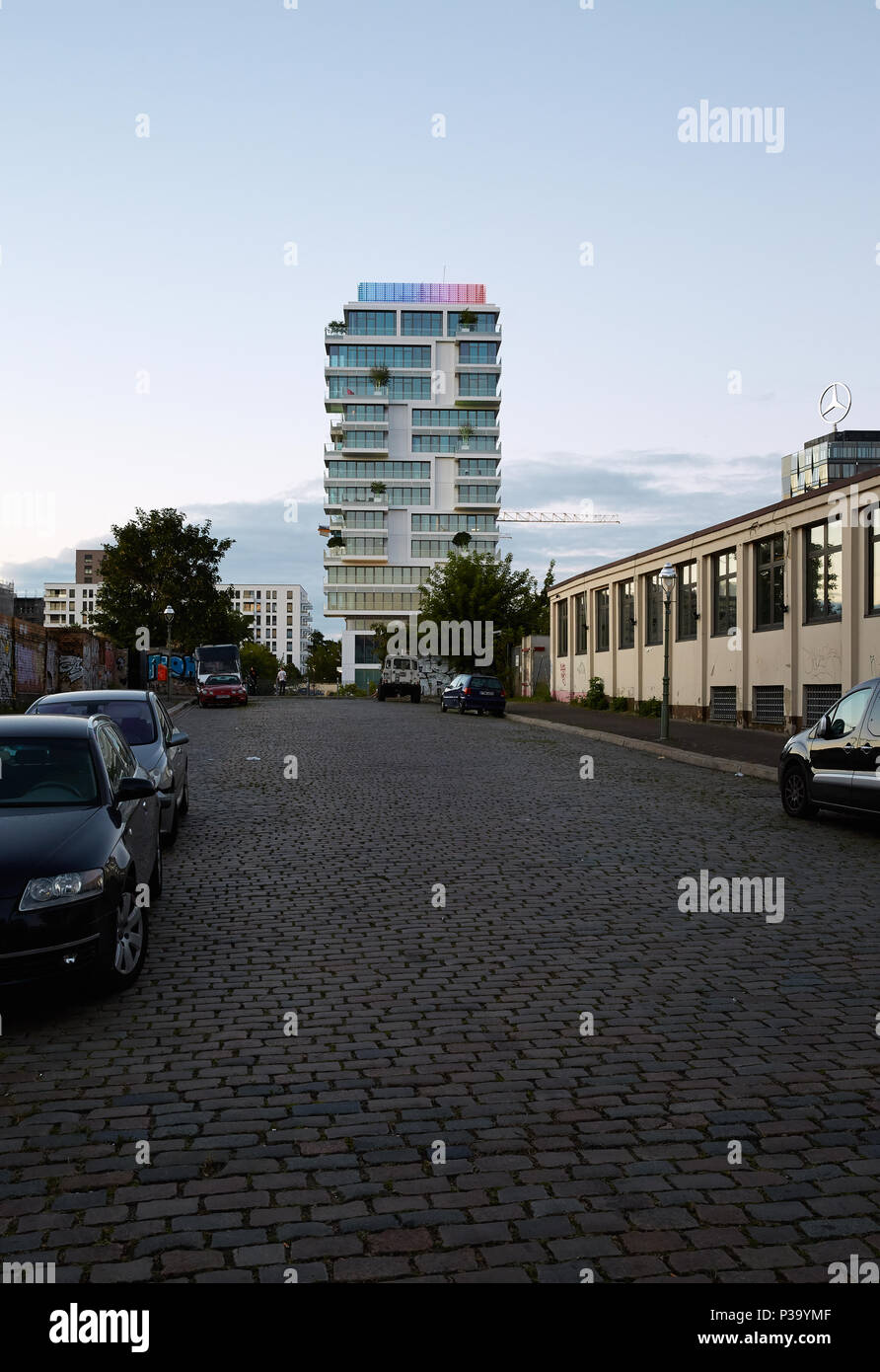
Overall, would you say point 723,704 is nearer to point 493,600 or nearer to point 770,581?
point 770,581

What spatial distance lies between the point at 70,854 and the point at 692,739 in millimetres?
20726

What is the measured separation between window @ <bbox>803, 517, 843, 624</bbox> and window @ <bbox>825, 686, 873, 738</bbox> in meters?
12.8

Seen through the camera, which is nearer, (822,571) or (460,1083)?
(460,1083)

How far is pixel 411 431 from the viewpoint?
107 m

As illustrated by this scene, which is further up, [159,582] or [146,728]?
[159,582]

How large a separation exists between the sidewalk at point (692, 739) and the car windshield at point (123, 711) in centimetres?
1055

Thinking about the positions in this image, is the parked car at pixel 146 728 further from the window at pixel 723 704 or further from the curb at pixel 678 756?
the window at pixel 723 704

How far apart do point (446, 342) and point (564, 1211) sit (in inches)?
4311

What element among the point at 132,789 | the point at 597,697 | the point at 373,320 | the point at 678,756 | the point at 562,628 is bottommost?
the point at 678,756

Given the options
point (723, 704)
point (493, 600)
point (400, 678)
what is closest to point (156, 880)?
point (723, 704)

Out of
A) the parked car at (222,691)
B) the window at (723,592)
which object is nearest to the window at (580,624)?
the parked car at (222,691)

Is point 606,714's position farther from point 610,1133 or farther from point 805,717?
point 610,1133

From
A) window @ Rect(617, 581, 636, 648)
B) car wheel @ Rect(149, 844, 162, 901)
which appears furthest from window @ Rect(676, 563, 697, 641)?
car wheel @ Rect(149, 844, 162, 901)

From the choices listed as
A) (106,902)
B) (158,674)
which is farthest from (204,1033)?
(158,674)
